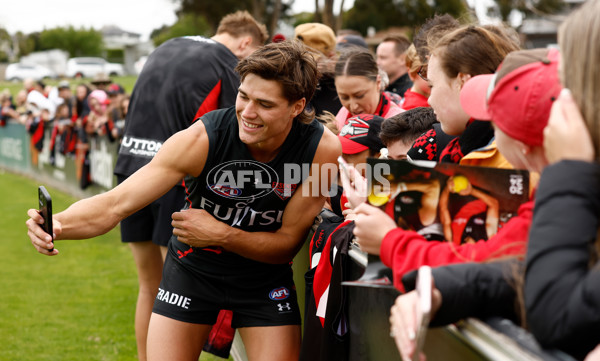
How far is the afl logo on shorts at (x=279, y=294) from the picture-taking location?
3.53 meters

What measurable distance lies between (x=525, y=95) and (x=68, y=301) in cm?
622

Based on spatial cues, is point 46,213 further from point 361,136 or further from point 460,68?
point 361,136

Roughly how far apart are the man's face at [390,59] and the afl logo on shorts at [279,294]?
12.2ft

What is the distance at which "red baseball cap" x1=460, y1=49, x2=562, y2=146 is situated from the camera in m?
1.92

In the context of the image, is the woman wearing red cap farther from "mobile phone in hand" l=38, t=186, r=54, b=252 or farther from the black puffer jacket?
"mobile phone in hand" l=38, t=186, r=54, b=252

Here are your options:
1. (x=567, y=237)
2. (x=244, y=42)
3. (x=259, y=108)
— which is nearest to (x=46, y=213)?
(x=259, y=108)

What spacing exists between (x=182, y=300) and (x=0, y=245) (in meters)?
7.51

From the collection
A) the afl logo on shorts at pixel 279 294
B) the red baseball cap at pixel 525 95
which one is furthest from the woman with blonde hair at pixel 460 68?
the afl logo on shorts at pixel 279 294

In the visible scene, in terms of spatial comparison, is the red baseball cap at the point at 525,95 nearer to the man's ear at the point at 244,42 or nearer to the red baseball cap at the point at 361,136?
the red baseball cap at the point at 361,136

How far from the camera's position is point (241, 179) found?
3361 mm

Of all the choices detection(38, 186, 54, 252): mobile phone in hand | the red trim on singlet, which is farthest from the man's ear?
detection(38, 186, 54, 252): mobile phone in hand

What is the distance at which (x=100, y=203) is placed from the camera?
3166 mm

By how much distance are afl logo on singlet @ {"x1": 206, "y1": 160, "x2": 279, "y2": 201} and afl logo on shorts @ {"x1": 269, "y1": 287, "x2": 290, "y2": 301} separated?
0.52 m

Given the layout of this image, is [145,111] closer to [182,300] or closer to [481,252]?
[182,300]
